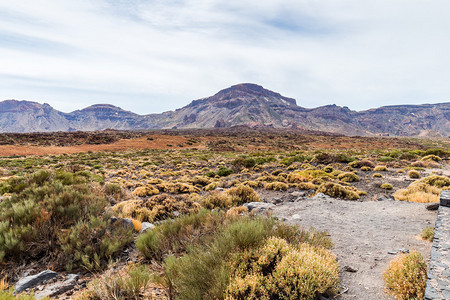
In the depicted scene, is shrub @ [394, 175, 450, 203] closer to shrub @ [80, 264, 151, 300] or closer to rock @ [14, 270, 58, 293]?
shrub @ [80, 264, 151, 300]

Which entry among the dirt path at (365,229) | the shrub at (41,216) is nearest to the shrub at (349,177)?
the dirt path at (365,229)

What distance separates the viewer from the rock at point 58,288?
3.83 m

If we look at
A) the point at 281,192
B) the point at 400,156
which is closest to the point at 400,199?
the point at 281,192

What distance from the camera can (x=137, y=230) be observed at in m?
6.45

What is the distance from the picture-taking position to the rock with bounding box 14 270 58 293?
13.1ft

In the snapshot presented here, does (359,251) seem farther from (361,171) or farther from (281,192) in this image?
(361,171)

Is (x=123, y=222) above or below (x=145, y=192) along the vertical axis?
above

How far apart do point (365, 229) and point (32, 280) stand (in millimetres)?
7777

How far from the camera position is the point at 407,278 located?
10.5ft

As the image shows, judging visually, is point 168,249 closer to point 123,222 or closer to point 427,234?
point 123,222

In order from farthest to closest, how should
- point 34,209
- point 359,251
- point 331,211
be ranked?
point 331,211, point 34,209, point 359,251

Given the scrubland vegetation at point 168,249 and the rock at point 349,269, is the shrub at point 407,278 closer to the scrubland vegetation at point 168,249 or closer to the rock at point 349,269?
the scrubland vegetation at point 168,249

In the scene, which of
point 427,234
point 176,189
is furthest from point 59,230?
point 427,234

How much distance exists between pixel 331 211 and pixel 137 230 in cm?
678
